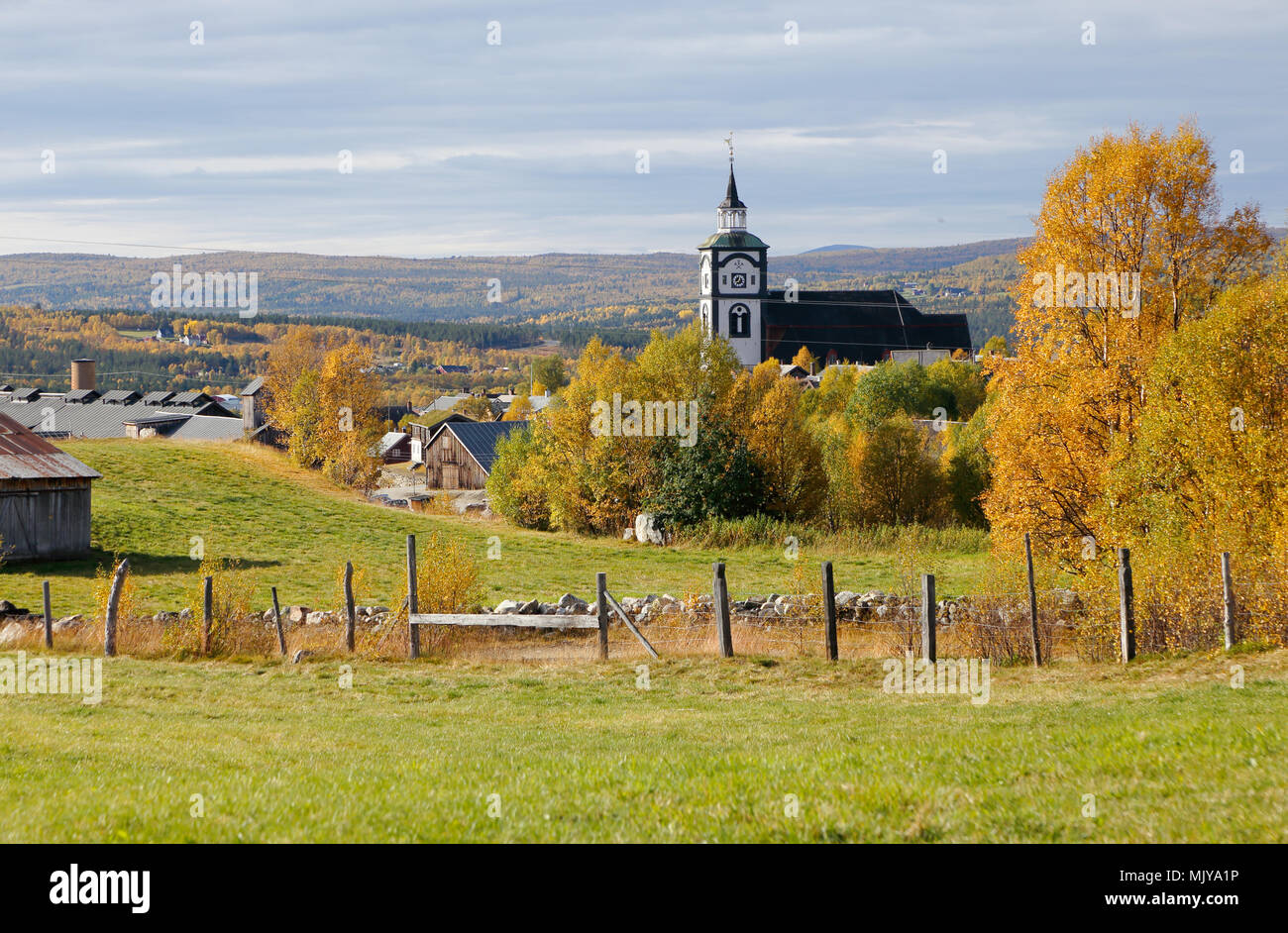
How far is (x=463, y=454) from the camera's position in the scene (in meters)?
86.7

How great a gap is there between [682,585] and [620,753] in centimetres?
2183

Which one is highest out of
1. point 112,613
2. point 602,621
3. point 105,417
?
point 105,417

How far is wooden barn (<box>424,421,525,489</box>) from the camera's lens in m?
85.2

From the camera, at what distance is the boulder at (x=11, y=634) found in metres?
21.4

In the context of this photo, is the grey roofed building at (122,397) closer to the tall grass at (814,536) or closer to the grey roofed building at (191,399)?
the grey roofed building at (191,399)

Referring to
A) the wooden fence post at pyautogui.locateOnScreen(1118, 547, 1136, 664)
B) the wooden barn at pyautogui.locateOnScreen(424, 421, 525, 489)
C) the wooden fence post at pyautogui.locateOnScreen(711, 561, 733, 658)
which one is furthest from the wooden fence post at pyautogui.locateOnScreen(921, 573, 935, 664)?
the wooden barn at pyautogui.locateOnScreen(424, 421, 525, 489)

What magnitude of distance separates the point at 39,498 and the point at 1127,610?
32.5m

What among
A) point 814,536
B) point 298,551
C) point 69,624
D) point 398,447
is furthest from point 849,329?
point 69,624

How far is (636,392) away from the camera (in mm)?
49750

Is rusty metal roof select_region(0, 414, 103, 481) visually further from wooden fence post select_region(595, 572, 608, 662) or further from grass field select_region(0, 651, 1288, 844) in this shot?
wooden fence post select_region(595, 572, 608, 662)

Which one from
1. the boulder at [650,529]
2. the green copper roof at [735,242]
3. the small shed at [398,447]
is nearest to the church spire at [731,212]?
the green copper roof at [735,242]

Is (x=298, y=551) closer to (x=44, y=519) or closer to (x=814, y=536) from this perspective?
(x=44, y=519)
